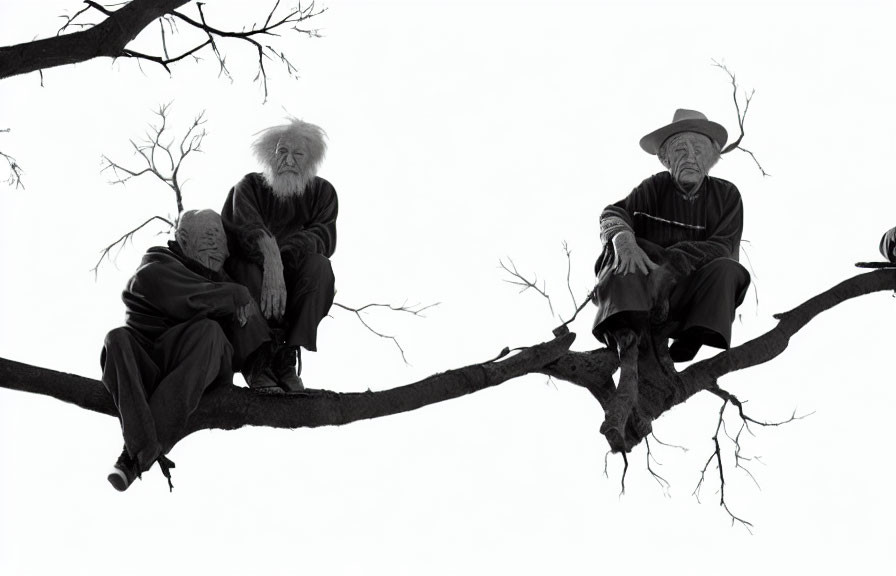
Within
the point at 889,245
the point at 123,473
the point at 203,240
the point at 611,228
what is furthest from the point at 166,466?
the point at 889,245

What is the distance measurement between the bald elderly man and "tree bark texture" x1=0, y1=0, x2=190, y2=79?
2.63ft

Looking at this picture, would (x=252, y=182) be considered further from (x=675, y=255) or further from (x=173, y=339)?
(x=675, y=255)

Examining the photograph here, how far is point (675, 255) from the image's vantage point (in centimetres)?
726

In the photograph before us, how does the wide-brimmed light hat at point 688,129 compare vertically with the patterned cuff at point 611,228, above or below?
above

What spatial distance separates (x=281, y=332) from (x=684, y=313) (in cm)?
191

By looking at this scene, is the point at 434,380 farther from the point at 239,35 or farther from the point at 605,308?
the point at 239,35

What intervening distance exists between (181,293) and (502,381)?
1.45 metres

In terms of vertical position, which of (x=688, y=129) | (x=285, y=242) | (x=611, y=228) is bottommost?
(x=285, y=242)

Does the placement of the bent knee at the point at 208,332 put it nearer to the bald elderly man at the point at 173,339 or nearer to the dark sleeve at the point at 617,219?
the bald elderly man at the point at 173,339

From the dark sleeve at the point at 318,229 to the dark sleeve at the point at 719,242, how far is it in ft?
5.26

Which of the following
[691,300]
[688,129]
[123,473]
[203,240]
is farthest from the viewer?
[688,129]

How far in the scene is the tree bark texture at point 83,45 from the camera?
20.8 feet

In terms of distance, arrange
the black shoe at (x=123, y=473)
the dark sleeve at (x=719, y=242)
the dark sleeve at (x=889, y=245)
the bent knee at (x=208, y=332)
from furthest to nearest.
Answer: the dark sleeve at (x=889, y=245)
the dark sleeve at (x=719, y=242)
the bent knee at (x=208, y=332)
the black shoe at (x=123, y=473)

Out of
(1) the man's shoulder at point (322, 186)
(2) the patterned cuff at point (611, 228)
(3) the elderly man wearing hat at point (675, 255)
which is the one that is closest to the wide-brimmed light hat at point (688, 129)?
(3) the elderly man wearing hat at point (675, 255)
